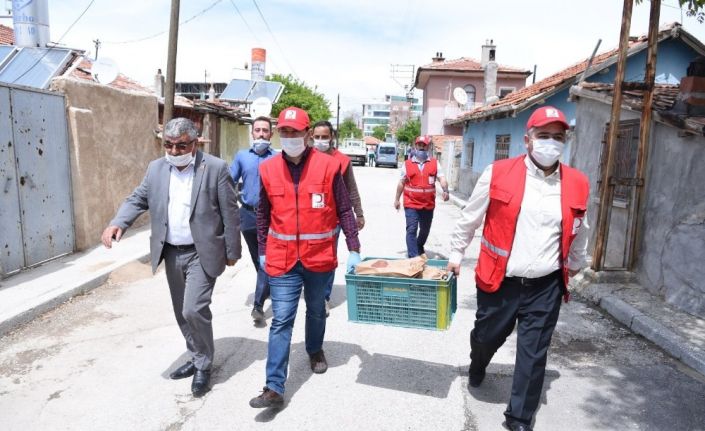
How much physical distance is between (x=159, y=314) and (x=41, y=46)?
7.03 meters

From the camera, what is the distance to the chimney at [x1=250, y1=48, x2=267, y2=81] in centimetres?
3794

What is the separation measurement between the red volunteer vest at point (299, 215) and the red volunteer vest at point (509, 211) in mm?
1103

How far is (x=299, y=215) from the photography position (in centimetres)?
357

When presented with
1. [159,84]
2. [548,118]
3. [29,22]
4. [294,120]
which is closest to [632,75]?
Result: [548,118]

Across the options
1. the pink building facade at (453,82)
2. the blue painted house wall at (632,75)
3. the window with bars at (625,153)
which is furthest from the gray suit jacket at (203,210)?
the pink building facade at (453,82)

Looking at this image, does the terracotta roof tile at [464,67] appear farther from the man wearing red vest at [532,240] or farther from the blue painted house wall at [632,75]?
the man wearing red vest at [532,240]

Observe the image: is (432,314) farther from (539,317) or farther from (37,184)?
(37,184)

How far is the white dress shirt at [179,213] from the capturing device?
3.72 m

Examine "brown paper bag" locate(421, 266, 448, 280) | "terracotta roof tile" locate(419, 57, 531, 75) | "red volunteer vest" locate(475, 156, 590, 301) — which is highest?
"terracotta roof tile" locate(419, 57, 531, 75)

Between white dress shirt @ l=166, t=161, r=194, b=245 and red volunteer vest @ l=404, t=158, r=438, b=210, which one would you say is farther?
red volunteer vest @ l=404, t=158, r=438, b=210

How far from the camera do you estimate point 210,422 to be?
10.9 ft

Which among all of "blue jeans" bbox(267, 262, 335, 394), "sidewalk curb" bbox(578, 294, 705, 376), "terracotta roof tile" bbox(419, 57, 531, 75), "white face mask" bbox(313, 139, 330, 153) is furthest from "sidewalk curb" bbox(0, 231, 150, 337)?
"terracotta roof tile" bbox(419, 57, 531, 75)

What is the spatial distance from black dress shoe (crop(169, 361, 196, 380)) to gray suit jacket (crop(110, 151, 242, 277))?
0.82 meters

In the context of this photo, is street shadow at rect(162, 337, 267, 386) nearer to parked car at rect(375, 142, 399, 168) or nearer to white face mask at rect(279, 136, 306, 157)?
white face mask at rect(279, 136, 306, 157)
